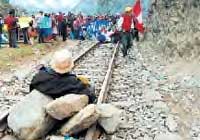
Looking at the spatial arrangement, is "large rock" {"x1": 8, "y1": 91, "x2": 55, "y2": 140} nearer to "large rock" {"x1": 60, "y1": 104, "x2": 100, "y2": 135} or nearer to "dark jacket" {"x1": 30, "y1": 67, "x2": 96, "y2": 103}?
"dark jacket" {"x1": 30, "y1": 67, "x2": 96, "y2": 103}

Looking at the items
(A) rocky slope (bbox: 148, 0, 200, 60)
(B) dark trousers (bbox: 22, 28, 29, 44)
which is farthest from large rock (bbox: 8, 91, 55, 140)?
(B) dark trousers (bbox: 22, 28, 29, 44)

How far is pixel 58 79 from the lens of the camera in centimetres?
823

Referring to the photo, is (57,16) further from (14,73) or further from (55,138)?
(55,138)

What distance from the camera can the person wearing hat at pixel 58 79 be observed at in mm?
8133

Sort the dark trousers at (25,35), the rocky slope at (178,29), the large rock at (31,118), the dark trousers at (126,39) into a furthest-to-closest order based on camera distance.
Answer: the dark trousers at (25,35) < the rocky slope at (178,29) < the dark trousers at (126,39) < the large rock at (31,118)

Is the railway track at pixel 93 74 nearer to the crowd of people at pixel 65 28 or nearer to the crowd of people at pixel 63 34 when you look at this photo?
the crowd of people at pixel 63 34

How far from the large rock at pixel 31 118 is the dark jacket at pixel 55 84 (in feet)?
0.43

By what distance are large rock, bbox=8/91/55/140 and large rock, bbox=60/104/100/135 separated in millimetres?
306

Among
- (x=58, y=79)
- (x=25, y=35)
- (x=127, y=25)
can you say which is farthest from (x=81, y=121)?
(x=25, y=35)

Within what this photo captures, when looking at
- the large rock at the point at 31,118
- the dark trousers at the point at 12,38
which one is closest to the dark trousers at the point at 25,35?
the dark trousers at the point at 12,38

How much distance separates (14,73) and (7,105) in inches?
216

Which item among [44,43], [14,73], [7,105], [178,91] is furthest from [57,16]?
[7,105]

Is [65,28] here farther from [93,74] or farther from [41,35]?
[93,74]

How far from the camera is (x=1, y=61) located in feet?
60.8
